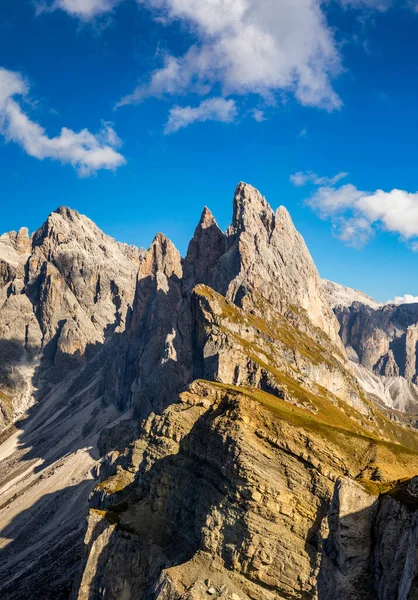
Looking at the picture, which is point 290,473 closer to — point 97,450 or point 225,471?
point 225,471

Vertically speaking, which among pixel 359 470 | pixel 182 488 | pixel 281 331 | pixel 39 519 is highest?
pixel 281 331

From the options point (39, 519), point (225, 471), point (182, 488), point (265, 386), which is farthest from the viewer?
point (39, 519)

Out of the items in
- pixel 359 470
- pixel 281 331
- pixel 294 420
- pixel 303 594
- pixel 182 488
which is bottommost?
pixel 303 594

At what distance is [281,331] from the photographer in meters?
194

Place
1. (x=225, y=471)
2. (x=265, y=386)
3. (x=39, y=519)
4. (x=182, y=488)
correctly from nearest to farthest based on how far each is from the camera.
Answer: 1. (x=225, y=471)
2. (x=182, y=488)
3. (x=265, y=386)
4. (x=39, y=519)

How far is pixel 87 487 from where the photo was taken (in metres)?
156

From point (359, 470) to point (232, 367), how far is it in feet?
296

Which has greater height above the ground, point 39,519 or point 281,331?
point 281,331

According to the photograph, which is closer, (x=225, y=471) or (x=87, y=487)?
(x=225, y=471)

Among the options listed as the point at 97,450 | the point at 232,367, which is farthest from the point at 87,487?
the point at 232,367

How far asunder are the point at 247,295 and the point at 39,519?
351 feet

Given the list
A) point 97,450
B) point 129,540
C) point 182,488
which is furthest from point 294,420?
point 97,450

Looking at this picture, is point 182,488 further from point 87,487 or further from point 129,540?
point 87,487

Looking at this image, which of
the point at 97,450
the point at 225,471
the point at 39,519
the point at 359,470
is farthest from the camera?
the point at 97,450
